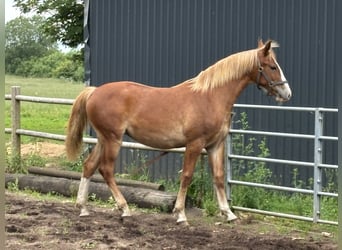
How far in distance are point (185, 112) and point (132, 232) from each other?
1334 mm

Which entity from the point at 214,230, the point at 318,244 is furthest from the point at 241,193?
the point at 318,244

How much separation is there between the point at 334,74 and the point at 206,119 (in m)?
1.83

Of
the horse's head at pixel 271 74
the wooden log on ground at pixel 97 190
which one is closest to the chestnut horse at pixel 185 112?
the horse's head at pixel 271 74

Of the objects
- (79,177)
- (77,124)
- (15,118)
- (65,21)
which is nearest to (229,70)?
(77,124)

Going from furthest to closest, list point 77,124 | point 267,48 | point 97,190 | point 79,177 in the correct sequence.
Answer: point 79,177 → point 97,190 → point 77,124 → point 267,48

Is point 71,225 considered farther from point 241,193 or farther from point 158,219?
point 241,193

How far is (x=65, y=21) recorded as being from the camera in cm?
1564

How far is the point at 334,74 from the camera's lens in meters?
6.97

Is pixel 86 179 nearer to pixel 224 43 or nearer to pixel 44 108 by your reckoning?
pixel 224 43

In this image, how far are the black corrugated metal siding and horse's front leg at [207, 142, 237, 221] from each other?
131 cm

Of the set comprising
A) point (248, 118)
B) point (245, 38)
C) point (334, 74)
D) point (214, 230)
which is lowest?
point (214, 230)

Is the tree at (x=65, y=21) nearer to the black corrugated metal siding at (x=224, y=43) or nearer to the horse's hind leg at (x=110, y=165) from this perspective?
the black corrugated metal siding at (x=224, y=43)

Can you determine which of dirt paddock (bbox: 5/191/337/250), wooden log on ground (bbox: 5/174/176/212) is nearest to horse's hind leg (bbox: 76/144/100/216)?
dirt paddock (bbox: 5/191/337/250)

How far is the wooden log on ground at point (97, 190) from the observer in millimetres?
6805
